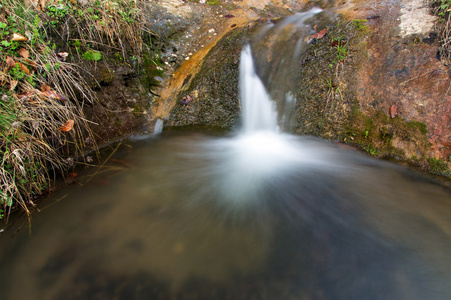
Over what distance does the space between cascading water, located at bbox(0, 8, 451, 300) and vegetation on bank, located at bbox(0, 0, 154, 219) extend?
17.4 inches

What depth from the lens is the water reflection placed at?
197 centimetres

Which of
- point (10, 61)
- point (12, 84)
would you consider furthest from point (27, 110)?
point (10, 61)

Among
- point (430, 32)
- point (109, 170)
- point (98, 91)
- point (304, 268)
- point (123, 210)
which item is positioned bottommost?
point (304, 268)

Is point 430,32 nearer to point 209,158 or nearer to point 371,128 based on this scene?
point 371,128

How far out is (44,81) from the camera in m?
2.96

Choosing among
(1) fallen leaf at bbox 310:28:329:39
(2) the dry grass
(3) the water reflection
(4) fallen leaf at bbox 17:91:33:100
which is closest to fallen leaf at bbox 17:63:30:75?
(2) the dry grass

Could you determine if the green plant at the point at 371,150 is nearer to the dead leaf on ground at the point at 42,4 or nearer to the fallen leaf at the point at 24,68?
the fallen leaf at the point at 24,68

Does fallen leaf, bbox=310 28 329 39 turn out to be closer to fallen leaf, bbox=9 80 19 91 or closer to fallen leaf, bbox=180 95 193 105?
fallen leaf, bbox=180 95 193 105

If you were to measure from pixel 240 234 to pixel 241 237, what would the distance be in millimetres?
38

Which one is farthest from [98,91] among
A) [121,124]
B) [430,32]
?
[430,32]

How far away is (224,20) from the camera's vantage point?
541 cm

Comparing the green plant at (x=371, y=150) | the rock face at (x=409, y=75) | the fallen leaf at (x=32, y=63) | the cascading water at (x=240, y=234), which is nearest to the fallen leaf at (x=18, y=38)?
the fallen leaf at (x=32, y=63)

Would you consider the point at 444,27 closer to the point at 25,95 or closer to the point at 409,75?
the point at 409,75

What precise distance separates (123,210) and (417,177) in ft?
11.1
